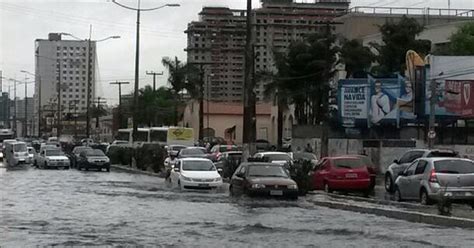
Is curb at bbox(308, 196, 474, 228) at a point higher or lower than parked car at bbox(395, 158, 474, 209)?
lower

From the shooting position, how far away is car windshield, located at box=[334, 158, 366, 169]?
32094 mm

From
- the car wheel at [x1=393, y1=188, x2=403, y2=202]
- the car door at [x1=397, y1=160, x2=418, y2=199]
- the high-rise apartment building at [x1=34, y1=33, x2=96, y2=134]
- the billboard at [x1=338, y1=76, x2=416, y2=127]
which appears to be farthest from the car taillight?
the high-rise apartment building at [x1=34, y1=33, x2=96, y2=134]

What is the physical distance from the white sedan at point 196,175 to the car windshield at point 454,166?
11.9 meters

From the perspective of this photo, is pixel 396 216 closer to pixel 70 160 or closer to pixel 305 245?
pixel 305 245

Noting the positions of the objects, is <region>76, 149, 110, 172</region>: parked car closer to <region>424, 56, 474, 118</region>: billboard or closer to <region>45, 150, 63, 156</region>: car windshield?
<region>45, 150, 63, 156</region>: car windshield

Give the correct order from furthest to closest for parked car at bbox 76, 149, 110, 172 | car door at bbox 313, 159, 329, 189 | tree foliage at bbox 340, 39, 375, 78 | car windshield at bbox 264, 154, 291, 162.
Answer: tree foliage at bbox 340, 39, 375, 78 → parked car at bbox 76, 149, 110, 172 → car windshield at bbox 264, 154, 291, 162 → car door at bbox 313, 159, 329, 189

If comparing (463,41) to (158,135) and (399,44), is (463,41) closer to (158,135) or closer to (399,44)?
(399,44)

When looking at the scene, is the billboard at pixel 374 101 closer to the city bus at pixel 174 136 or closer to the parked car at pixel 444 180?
the city bus at pixel 174 136

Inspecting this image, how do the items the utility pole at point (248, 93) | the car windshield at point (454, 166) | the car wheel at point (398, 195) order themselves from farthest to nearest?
1. the utility pole at point (248, 93)
2. the car wheel at point (398, 195)
3. the car windshield at point (454, 166)

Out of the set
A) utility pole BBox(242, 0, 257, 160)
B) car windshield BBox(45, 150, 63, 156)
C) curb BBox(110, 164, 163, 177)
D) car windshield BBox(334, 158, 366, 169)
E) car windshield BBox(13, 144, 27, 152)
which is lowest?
curb BBox(110, 164, 163, 177)

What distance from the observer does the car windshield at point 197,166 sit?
118ft

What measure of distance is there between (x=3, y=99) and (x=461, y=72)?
13154 cm

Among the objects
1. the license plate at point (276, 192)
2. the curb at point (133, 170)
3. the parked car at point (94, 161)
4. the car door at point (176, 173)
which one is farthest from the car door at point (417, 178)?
the parked car at point (94, 161)

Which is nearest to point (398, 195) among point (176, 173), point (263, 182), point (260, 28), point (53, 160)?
point (263, 182)
